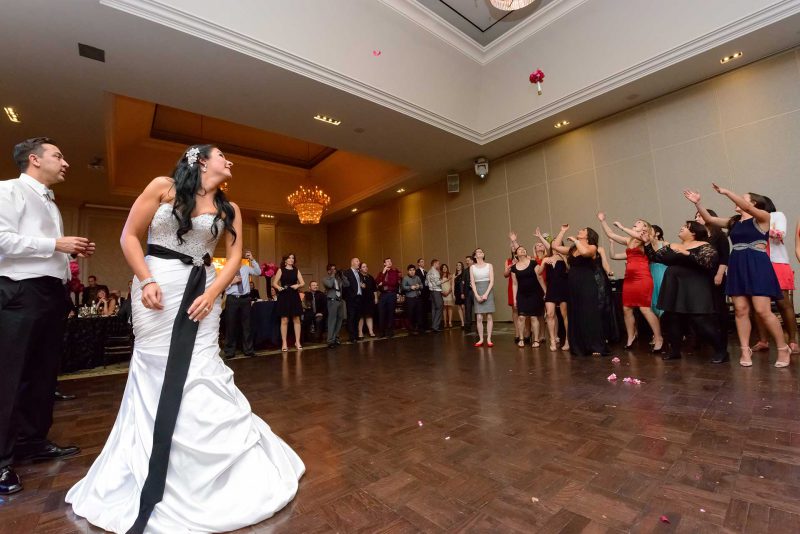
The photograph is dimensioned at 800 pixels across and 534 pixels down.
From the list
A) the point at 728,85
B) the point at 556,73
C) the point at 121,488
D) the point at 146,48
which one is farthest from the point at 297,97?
the point at 728,85

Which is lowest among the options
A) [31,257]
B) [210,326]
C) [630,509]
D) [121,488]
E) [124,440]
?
[630,509]

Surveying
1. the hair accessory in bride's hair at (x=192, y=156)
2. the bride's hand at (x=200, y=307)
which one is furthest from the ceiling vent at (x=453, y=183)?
the bride's hand at (x=200, y=307)

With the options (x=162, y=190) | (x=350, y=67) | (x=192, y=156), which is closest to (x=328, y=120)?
(x=350, y=67)

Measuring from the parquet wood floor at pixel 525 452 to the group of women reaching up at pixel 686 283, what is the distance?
506 millimetres

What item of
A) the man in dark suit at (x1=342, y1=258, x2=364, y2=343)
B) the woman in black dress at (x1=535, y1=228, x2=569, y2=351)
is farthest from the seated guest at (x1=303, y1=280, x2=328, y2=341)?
the woman in black dress at (x1=535, y1=228, x2=569, y2=351)

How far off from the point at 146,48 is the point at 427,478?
5.85 meters

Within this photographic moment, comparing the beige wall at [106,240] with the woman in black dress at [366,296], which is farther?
the beige wall at [106,240]

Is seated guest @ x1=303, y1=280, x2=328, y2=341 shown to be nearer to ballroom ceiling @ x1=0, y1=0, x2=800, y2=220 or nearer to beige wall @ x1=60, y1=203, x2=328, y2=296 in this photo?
ballroom ceiling @ x1=0, y1=0, x2=800, y2=220

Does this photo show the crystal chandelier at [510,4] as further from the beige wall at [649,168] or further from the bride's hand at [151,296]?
the beige wall at [649,168]

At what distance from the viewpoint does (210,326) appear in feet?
5.14

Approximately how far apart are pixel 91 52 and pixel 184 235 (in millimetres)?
4950

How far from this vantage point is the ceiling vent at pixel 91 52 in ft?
14.7

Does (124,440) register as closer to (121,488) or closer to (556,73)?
(121,488)

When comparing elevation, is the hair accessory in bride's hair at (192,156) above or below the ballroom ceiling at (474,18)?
below
